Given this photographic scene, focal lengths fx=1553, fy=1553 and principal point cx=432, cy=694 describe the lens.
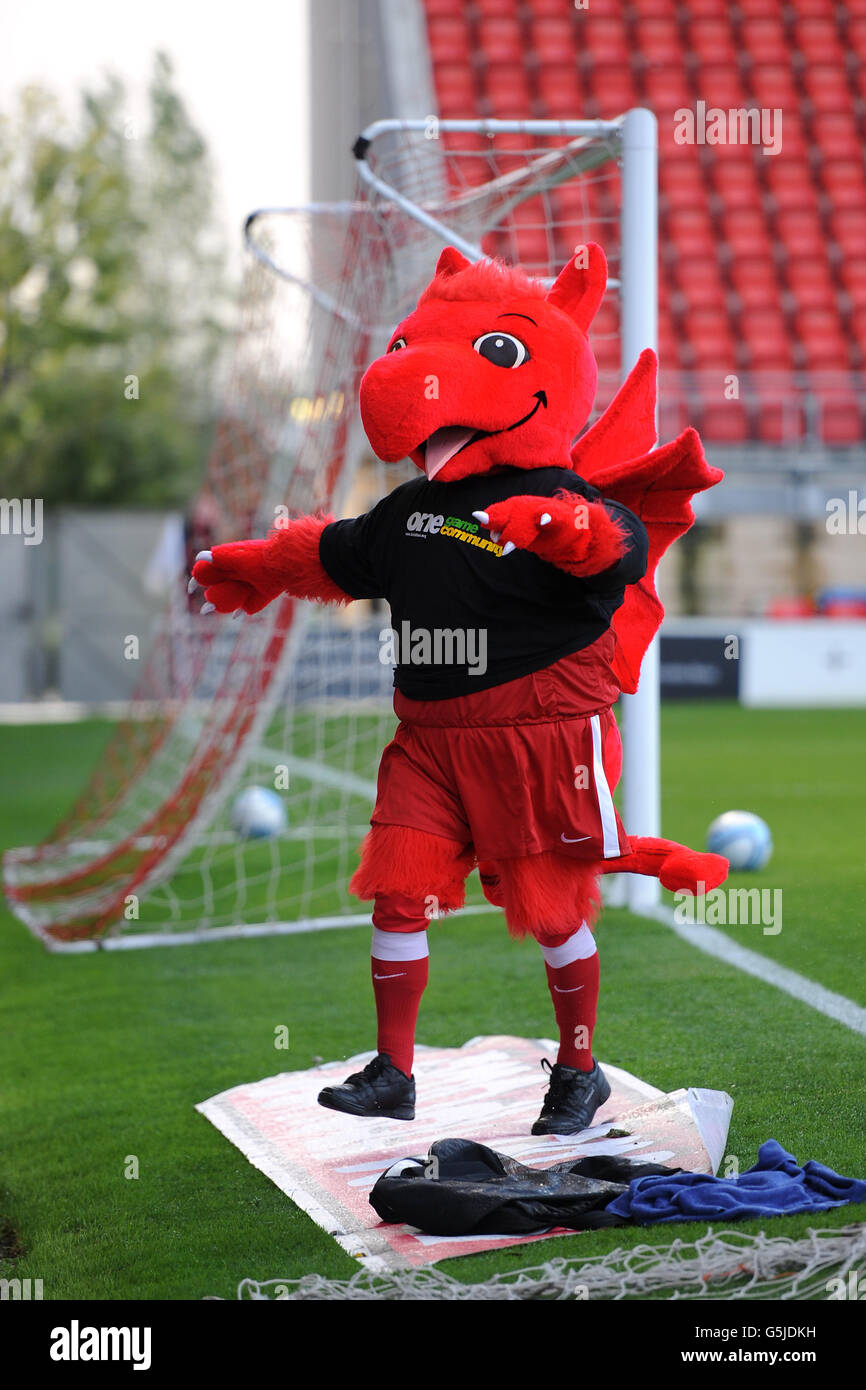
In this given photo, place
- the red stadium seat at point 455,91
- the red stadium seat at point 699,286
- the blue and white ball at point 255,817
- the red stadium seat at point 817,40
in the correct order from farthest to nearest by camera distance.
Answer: the red stadium seat at point 817,40
the red stadium seat at point 455,91
the red stadium seat at point 699,286
the blue and white ball at point 255,817

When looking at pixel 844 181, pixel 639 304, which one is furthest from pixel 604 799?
pixel 844 181

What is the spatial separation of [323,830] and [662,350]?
451 inches

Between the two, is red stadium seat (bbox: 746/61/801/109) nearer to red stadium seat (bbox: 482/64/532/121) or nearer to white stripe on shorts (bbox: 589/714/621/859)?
red stadium seat (bbox: 482/64/532/121)

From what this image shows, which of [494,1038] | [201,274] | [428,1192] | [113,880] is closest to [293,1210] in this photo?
[428,1192]

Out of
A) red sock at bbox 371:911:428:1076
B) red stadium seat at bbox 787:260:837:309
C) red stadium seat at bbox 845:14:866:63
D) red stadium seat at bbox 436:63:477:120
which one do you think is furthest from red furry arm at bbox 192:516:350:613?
red stadium seat at bbox 845:14:866:63

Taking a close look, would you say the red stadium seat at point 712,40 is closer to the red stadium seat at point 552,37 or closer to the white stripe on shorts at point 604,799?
the red stadium seat at point 552,37

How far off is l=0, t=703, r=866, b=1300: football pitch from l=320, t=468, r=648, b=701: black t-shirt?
35.7 inches

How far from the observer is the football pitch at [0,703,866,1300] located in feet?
8.63

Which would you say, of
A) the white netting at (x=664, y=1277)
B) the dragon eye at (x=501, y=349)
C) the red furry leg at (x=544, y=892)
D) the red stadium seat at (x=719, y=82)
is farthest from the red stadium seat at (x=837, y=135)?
the white netting at (x=664, y=1277)

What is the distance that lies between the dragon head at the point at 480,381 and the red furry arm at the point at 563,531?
24 cm

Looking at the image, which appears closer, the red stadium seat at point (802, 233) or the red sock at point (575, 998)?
the red sock at point (575, 998)

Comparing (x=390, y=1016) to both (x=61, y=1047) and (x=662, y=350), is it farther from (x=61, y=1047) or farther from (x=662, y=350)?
(x=662, y=350)

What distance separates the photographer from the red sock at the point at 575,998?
3045 mm

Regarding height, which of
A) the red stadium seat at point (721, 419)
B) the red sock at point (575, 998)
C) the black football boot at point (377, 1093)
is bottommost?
the black football boot at point (377, 1093)
